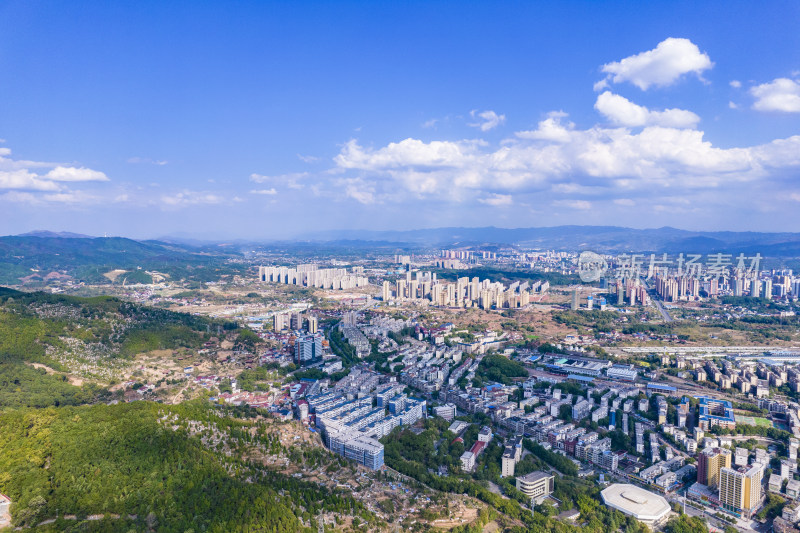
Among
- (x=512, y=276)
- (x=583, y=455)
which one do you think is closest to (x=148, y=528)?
(x=583, y=455)

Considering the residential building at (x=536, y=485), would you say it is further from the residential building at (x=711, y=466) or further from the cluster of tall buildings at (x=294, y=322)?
the cluster of tall buildings at (x=294, y=322)

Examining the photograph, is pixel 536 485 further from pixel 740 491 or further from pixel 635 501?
pixel 740 491

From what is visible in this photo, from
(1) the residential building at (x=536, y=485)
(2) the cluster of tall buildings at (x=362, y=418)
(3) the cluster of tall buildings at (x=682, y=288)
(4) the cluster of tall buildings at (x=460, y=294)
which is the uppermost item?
(3) the cluster of tall buildings at (x=682, y=288)

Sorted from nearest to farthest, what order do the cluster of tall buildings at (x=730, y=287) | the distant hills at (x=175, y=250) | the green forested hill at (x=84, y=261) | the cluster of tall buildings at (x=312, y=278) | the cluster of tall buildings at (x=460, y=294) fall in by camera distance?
the cluster of tall buildings at (x=460, y=294) < the cluster of tall buildings at (x=730, y=287) < the green forested hill at (x=84, y=261) < the distant hills at (x=175, y=250) < the cluster of tall buildings at (x=312, y=278)

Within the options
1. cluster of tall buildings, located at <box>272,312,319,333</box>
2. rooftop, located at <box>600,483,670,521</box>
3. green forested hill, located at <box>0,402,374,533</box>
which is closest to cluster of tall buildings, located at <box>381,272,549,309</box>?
cluster of tall buildings, located at <box>272,312,319,333</box>

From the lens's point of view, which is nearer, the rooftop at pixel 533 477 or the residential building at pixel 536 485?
the residential building at pixel 536 485

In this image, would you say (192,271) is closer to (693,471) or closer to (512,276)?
(512,276)

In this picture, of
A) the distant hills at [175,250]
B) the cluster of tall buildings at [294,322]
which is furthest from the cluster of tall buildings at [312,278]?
the cluster of tall buildings at [294,322]

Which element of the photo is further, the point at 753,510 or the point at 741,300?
the point at 741,300
